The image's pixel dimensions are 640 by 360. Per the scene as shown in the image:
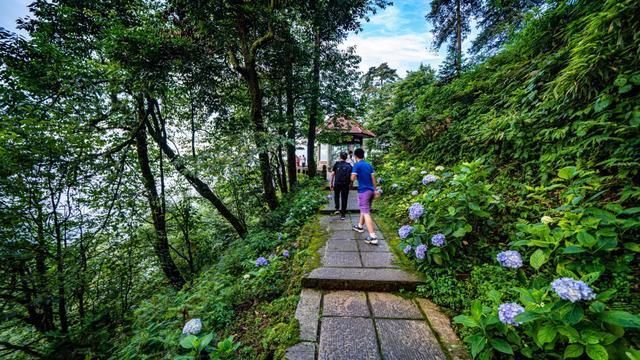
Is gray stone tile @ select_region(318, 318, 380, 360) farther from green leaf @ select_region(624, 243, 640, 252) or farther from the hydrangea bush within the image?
green leaf @ select_region(624, 243, 640, 252)

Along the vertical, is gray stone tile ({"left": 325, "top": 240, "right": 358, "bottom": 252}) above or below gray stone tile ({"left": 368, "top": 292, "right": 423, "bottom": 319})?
above

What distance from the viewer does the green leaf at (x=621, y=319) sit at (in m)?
1.03

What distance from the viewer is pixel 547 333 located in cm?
121

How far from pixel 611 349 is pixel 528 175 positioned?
2.47 metres

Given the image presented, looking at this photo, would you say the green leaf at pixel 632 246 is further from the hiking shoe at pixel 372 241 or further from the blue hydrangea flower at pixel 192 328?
the blue hydrangea flower at pixel 192 328

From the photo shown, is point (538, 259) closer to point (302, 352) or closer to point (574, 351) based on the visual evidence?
point (574, 351)

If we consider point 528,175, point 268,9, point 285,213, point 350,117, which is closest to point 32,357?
point 285,213

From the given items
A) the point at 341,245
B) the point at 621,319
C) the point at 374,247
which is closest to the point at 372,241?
the point at 374,247

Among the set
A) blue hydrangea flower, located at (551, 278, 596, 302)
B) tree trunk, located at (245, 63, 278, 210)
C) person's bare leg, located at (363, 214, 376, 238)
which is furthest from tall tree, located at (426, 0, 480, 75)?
blue hydrangea flower, located at (551, 278, 596, 302)

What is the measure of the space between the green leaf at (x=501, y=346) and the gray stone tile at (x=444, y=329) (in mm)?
250

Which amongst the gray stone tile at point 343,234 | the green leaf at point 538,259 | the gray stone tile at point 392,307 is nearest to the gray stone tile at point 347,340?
the gray stone tile at point 392,307

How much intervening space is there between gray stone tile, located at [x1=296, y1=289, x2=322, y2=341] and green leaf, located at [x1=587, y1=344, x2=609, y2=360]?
1512 millimetres

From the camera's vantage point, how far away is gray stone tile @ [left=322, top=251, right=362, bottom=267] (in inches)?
107

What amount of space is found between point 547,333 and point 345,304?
4.44ft
